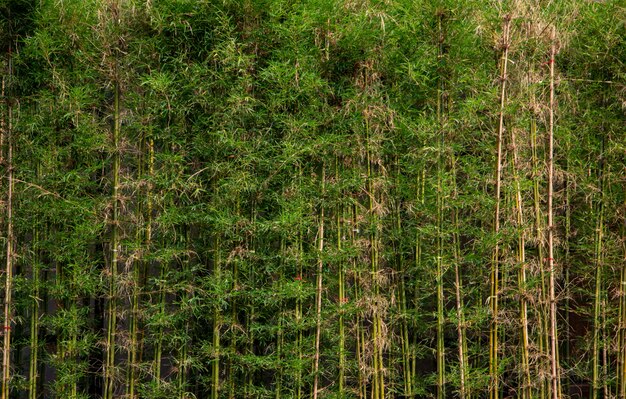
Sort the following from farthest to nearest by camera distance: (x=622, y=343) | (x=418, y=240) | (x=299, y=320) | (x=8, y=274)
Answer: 1. (x=622, y=343)
2. (x=418, y=240)
3. (x=8, y=274)
4. (x=299, y=320)

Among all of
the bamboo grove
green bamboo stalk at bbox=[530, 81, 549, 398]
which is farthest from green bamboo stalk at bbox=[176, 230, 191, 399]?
green bamboo stalk at bbox=[530, 81, 549, 398]

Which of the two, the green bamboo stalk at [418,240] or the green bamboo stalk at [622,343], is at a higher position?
the green bamboo stalk at [418,240]

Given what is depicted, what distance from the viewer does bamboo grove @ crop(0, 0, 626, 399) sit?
4.51 meters

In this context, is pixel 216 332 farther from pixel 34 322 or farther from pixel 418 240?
pixel 418 240

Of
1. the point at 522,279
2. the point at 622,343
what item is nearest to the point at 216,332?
the point at 522,279

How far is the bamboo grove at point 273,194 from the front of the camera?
14.8ft

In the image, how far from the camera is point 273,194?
4539mm

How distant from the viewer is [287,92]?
4.53m

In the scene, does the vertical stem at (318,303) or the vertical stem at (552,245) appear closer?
the vertical stem at (318,303)

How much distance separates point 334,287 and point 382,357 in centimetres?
54

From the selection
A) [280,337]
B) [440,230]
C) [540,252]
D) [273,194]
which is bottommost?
[280,337]

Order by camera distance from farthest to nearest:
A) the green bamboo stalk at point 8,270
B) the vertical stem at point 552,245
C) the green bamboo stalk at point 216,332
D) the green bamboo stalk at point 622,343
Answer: the green bamboo stalk at point 622,343
the vertical stem at point 552,245
the green bamboo stalk at point 8,270
the green bamboo stalk at point 216,332

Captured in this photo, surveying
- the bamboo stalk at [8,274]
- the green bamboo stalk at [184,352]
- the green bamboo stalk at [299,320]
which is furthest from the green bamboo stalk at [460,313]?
the bamboo stalk at [8,274]

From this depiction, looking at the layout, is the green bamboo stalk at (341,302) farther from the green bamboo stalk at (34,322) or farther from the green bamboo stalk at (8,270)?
the green bamboo stalk at (8,270)
